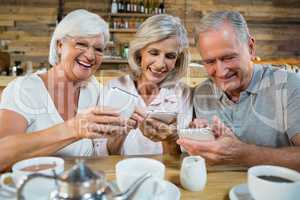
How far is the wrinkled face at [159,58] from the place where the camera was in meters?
1.64

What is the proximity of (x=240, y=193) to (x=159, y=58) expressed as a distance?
887mm

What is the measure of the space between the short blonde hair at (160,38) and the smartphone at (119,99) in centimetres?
13

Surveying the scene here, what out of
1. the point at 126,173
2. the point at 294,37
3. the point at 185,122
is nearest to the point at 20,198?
the point at 126,173

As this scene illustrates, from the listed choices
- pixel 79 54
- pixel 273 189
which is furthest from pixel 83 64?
pixel 273 189

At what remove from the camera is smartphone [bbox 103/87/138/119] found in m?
1.70

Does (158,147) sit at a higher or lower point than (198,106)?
lower

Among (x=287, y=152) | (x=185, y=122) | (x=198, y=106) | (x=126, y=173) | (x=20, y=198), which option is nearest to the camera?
(x=20, y=198)

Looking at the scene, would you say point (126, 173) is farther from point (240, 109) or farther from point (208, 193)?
point (240, 109)

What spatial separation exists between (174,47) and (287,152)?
29.7 inches

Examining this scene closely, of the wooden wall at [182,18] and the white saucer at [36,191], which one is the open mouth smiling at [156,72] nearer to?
the white saucer at [36,191]

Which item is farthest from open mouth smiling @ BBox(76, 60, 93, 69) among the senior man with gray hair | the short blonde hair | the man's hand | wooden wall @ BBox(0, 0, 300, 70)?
wooden wall @ BBox(0, 0, 300, 70)

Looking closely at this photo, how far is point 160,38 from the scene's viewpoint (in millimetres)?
1624

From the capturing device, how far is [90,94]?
63.8 inches

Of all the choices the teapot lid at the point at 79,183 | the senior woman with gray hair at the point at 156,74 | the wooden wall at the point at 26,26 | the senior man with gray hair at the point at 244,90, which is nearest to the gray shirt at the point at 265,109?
the senior man with gray hair at the point at 244,90
